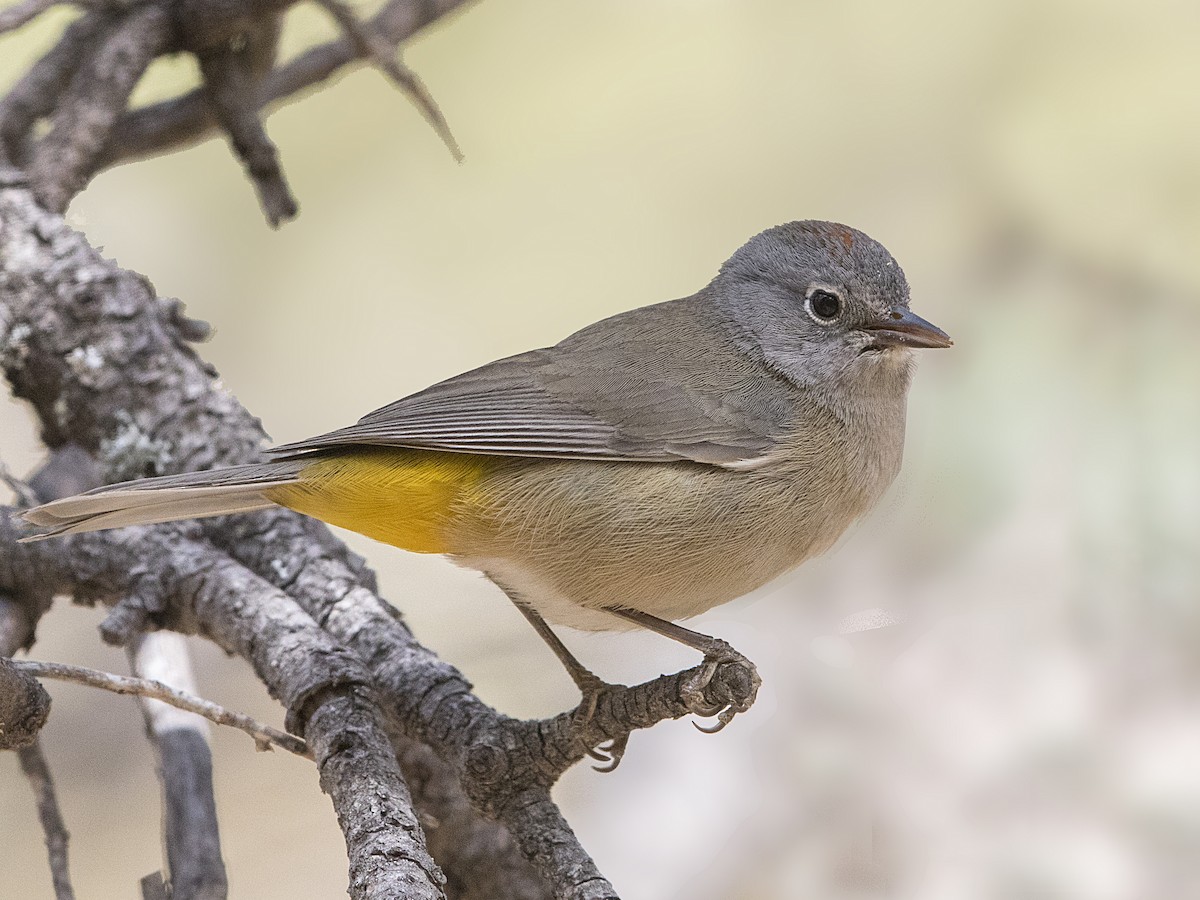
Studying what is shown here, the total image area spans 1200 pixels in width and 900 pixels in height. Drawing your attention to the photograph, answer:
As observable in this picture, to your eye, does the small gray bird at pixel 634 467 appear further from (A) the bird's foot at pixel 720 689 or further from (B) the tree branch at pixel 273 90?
(B) the tree branch at pixel 273 90

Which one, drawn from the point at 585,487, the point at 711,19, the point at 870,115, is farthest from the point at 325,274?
the point at 585,487

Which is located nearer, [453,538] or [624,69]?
[453,538]

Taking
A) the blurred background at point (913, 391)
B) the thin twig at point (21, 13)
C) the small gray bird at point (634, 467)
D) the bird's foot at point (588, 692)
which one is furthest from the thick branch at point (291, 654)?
the thin twig at point (21, 13)

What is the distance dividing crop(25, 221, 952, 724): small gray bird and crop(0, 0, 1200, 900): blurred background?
98 cm

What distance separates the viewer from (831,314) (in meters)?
3.05

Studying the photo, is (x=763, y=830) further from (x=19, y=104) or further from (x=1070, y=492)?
(x=19, y=104)

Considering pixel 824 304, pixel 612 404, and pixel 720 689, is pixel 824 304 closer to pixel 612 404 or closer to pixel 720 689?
pixel 612 404

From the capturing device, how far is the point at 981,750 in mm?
3525

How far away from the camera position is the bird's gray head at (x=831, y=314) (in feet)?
9.73

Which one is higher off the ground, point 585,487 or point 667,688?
point 585,487

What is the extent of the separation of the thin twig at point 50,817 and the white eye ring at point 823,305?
6.62 feet

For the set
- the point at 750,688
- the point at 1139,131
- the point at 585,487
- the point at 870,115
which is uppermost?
the point at 870,115

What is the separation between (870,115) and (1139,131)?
95cm

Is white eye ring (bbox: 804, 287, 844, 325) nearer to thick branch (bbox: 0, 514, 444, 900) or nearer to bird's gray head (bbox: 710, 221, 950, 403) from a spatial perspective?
bird's gray head (bbox: 710, 221, 950, 403)
